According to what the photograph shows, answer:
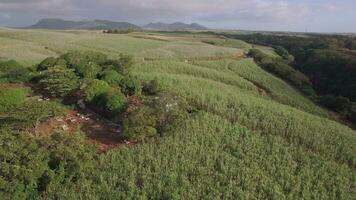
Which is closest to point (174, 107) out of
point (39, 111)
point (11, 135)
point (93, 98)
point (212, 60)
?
point (93, 98)

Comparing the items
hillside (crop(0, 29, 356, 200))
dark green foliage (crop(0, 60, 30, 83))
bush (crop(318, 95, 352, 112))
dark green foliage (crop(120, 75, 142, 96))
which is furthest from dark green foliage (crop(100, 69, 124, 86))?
bush (crop(318, 95, 352, 112))

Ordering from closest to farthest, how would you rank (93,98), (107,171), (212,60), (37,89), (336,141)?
(107,171)
(336,141)
(93,98)
(37,89)
(212,60)

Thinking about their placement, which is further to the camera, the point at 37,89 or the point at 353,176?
the point at 37,89

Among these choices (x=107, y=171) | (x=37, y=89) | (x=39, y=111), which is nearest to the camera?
(x=107, y=171)

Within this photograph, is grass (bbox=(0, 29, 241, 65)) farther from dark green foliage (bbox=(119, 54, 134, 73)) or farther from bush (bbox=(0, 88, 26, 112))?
bush (bbox=(0, 88, 26, 112))

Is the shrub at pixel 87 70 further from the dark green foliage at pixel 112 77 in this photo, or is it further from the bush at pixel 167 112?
the bush at pixel 167 112

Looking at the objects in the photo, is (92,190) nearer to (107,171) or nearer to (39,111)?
(107,171)

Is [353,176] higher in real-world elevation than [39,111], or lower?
lower

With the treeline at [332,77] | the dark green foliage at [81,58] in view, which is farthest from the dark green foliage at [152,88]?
the treeline at [332,77]

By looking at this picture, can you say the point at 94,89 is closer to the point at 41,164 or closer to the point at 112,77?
the point at 112,77
